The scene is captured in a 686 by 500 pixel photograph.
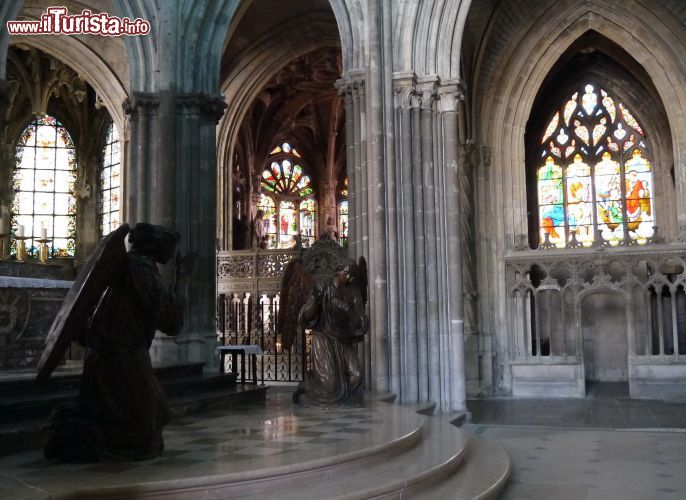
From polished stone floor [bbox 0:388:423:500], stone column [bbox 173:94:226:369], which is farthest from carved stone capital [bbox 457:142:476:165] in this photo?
polished stone floor [bbox 0:388:423:500]

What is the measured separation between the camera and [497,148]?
16438 millimetres

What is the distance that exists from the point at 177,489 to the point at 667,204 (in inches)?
657

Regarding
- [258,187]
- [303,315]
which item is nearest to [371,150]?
[303,315]

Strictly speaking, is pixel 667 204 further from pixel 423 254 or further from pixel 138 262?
pixel 138 262

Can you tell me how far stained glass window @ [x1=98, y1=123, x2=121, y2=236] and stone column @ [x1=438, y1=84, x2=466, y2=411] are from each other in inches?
495

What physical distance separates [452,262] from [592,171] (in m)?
10.4

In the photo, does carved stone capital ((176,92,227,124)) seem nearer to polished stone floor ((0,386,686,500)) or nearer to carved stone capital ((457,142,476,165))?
polished stone floor ((0,386,686,500))

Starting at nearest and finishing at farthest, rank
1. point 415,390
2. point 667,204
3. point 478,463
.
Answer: point 478,463 → point 415,390 → point 667,204

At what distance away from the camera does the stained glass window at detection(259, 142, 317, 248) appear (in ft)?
90.4

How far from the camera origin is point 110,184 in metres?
21.3

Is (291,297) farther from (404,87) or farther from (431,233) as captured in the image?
(404,87)

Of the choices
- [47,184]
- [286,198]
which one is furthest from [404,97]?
[286,198]

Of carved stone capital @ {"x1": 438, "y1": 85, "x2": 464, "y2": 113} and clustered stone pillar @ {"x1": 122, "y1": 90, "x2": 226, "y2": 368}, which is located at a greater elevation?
carved stone capital @ {"x1": 438, "y1": 85, "x2": 464, "y2": 113}

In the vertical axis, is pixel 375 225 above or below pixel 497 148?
below
